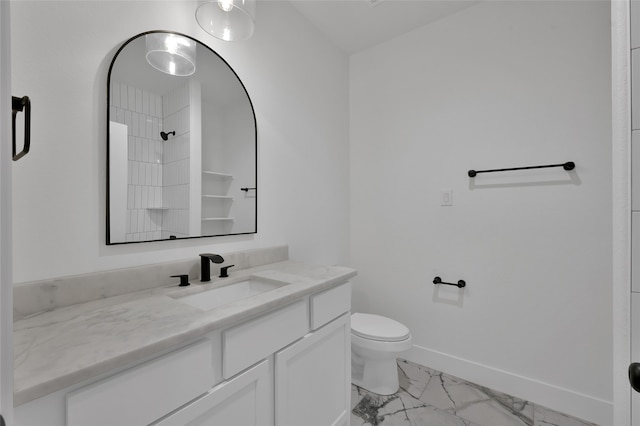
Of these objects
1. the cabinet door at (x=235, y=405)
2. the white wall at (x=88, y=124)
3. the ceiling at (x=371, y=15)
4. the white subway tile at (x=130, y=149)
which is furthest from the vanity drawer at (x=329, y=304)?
the ceiling at (x=371, y=15)

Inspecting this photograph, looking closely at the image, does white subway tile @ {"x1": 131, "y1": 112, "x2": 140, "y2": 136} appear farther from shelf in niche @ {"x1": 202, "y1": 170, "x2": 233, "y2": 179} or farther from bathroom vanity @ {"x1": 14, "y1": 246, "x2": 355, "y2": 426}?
bathroom vanity @ {"x1": 14, "y1": 246, "x2": 355, "y2": 426}

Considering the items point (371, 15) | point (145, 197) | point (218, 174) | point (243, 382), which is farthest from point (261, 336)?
point (371, 15)

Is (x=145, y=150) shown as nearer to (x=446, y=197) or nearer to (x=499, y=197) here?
(x=446, y=197)

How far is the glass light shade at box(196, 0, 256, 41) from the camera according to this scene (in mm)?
1201

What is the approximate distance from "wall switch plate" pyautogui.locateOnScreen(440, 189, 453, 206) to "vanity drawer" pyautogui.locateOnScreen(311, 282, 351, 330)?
3.50 feet

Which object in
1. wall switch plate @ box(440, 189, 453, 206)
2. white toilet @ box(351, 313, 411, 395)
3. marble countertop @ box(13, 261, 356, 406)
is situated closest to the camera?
marble countertop @ box(13, 261, 356, 406)

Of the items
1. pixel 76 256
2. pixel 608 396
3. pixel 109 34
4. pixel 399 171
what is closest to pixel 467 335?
pixel 608 396

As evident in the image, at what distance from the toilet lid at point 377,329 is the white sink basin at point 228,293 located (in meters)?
0.80

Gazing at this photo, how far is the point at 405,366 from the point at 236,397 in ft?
5.34

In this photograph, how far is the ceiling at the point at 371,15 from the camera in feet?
6.07

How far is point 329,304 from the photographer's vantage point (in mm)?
1276

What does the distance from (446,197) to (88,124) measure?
2038 millimetres

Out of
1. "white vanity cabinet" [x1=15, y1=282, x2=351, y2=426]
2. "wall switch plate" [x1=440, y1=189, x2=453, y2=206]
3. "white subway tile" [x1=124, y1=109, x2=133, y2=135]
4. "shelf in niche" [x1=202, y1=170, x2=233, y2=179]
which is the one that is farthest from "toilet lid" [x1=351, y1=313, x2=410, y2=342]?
"white subway tile" [x1=124, y1=109, x2=133, y2=135]

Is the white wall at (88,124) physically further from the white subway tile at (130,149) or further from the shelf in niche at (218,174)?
the shelf in niche at (218,174)
